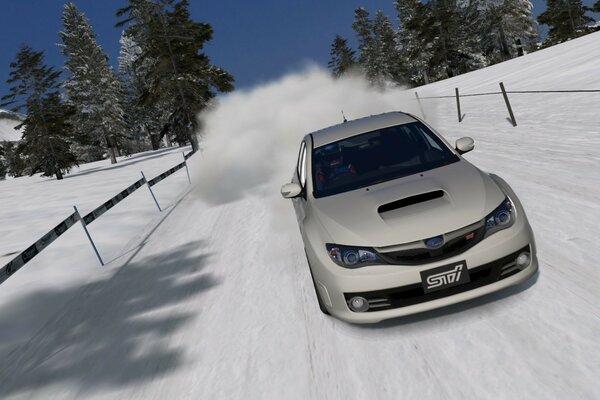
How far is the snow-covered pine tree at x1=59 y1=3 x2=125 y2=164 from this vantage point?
1682 inches

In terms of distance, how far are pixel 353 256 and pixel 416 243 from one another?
494mm

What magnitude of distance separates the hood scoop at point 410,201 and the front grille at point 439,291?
2.29ft

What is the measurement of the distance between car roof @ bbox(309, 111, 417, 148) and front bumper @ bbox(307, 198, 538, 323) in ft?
6.75

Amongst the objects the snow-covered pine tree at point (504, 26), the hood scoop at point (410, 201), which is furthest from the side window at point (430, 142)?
the snow-covered pine tree at point (504, 26)

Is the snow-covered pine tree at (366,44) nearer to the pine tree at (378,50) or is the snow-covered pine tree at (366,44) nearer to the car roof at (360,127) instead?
the pine tree at (378,50)

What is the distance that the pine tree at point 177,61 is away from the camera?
108 feet

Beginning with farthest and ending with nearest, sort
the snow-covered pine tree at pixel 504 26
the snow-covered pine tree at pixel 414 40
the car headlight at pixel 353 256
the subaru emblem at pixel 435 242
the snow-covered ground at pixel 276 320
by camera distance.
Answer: the snow-covered pine tree at pixel 414 40 < the snow-covered pine tree at pixel 504 26 < the car headlight at pixel 353 256 < the subaru emblem at pixel 435 242 < the snow-covered ground at pixel 276 320

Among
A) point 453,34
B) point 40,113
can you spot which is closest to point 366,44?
point 453,34

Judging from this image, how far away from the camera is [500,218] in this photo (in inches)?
140

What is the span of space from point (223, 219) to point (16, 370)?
197 inches

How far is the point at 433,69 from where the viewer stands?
56.8 m

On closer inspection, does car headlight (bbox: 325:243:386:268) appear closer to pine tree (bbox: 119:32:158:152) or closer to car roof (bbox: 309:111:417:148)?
car roof (bbox: 309:111:417:148)

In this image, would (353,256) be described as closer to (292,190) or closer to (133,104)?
(292,190)

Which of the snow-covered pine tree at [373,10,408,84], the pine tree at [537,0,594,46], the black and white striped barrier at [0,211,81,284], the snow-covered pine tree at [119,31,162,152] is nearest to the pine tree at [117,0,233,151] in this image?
the snow-covered pine tree at [119,31,162,152]
